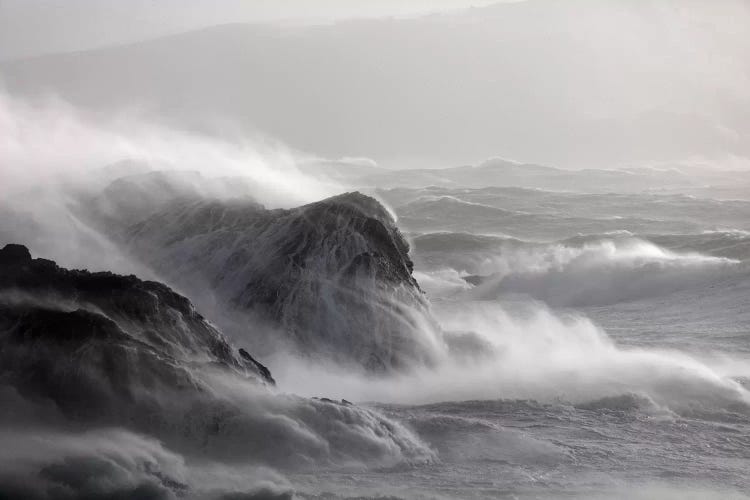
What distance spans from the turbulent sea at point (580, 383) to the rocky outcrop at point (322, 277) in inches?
25.9

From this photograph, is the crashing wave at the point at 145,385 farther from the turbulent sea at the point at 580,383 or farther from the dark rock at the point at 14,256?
the turbulent sea at the point at 580,383

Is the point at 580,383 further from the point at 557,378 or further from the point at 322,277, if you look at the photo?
the point at 322,277

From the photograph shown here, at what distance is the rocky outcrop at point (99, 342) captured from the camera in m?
8.34

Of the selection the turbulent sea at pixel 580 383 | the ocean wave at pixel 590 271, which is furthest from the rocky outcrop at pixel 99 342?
the ocean wave at pixel 590 271

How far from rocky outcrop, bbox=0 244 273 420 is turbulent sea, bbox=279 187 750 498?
5.25ft

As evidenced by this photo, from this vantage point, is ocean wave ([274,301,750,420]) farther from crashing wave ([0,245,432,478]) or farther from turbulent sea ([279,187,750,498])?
crashing wave ([0,245,432,478])

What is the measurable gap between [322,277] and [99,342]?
14.9 feet

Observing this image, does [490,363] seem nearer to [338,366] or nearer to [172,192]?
[338,366]

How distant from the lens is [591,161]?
9850cm

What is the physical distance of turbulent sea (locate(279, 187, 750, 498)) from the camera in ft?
29.7

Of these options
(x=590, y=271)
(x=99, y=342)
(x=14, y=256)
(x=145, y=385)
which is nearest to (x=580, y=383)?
(x=145, y=385)

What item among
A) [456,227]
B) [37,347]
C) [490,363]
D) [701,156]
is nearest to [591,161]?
[701,156]

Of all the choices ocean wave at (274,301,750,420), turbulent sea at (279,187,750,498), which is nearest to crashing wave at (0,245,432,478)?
turbulent sea at (279,187,750,498)

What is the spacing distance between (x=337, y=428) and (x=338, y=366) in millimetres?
2901
